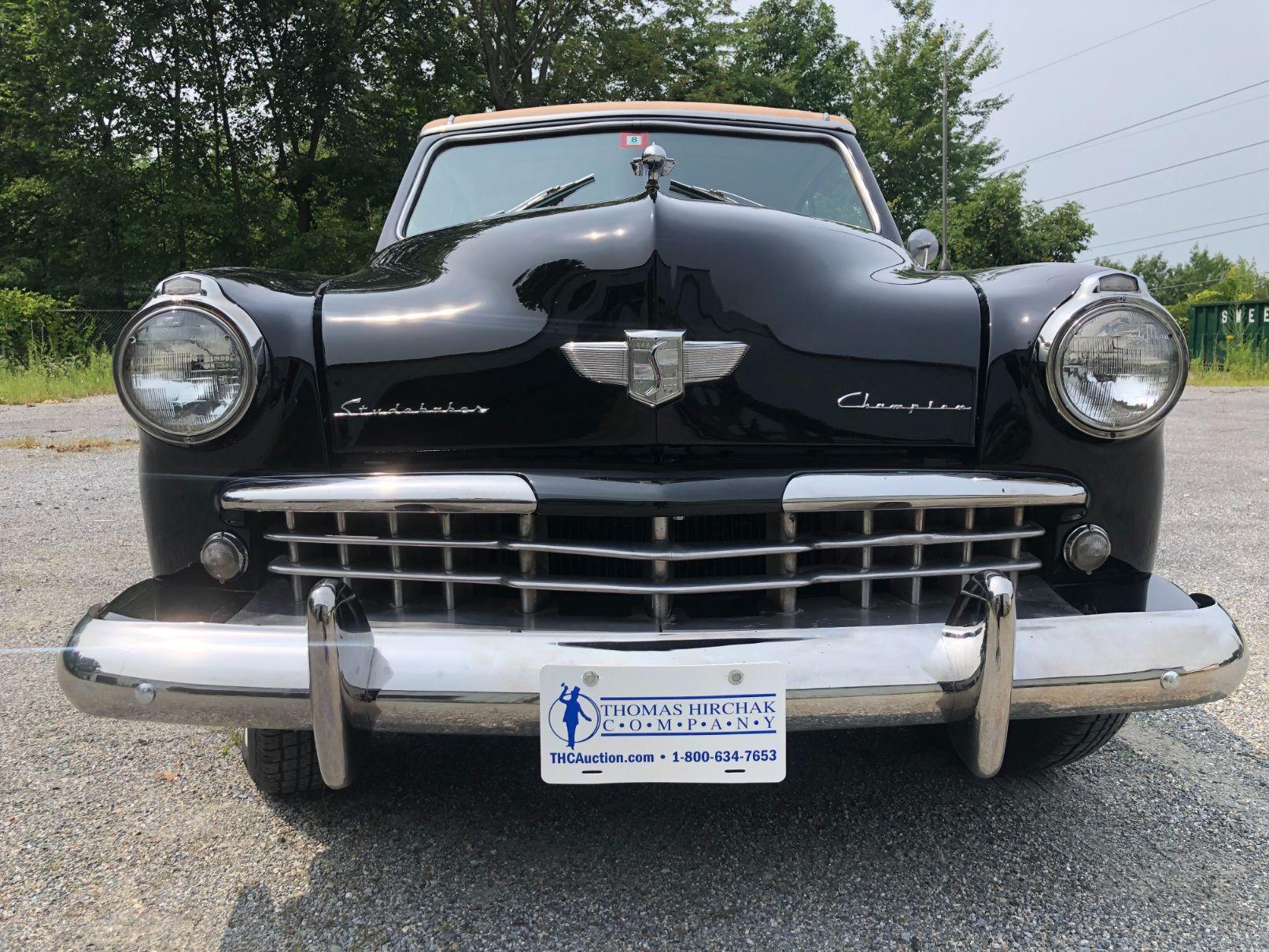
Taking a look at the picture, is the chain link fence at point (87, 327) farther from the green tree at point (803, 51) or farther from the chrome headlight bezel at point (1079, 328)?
the green tree at point (803, 51)

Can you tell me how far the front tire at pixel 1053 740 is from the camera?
183 cm

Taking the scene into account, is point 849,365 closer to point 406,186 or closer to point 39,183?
point 406,186

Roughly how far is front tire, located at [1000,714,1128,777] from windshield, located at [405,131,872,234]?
1.54 m

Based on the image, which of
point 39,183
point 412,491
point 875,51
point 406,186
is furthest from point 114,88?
point 875,51

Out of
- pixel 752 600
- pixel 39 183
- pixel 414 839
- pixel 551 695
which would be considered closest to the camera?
pixel 551 695

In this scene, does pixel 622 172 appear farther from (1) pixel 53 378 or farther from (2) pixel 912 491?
(1) pixel 53 378

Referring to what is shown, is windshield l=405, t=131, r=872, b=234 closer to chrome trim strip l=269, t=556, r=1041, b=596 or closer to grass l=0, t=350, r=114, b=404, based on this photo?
chrome trim strip l=269, t=556, r=1041, b=596

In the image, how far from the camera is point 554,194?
2.58 meters

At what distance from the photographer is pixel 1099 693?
1455 mm

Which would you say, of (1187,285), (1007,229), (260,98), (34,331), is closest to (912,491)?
(34,331)

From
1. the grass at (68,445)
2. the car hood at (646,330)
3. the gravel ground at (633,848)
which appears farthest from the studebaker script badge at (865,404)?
the grass at (68,445)

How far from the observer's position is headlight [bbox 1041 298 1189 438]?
161 cm

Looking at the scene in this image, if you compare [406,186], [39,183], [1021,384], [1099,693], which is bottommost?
[1099,693]

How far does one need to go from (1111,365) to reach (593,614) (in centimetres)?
106
